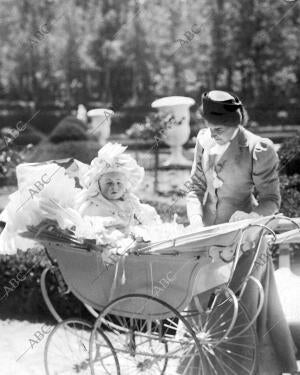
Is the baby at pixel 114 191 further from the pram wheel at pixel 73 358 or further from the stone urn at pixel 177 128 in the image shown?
the stone urn at pixel 177 128

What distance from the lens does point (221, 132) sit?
124 inches

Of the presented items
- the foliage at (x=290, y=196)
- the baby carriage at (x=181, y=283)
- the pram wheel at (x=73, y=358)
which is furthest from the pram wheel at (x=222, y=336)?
the foliage at (x=290, y=196)

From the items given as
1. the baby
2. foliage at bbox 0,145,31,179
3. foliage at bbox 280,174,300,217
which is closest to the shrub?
foliage at bbox 0,145,31,179

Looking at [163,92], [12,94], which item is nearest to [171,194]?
[163,92]

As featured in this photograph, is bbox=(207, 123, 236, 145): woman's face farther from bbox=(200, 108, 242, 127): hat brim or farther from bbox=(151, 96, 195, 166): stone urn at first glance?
bbox=(151, 96, 195, 166): stone urn

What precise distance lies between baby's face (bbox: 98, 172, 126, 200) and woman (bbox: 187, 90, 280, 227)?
1.09 feet

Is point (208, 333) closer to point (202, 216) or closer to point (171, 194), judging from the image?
point (202, 216)

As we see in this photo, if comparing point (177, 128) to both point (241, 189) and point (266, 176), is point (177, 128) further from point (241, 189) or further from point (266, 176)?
point (266, 176)

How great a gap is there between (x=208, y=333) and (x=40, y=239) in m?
0.93

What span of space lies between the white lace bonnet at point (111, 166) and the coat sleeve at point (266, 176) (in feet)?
1.85

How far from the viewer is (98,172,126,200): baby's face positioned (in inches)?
133

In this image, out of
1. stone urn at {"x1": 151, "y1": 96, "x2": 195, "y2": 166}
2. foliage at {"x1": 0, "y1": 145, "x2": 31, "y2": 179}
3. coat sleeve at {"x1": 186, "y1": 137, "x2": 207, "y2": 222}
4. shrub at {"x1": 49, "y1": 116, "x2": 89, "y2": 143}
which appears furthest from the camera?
stone urn at {"x1": 151, "y1": 96, "x2": 195, "y2": 166}

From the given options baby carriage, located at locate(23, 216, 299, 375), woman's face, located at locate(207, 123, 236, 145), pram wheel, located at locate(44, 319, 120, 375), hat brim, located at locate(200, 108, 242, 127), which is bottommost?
pram wheel, located at locate(44, 319, 120, 375)

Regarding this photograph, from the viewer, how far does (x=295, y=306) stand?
3.49 meters
